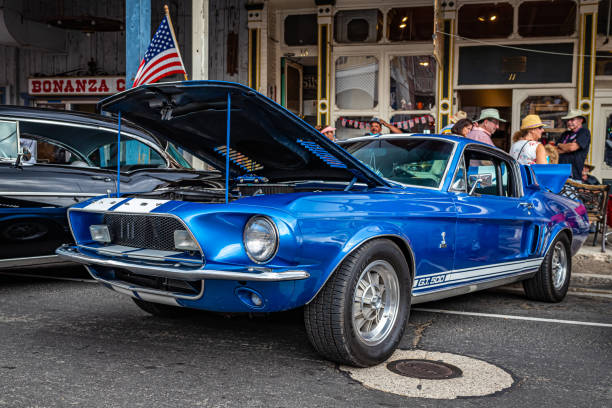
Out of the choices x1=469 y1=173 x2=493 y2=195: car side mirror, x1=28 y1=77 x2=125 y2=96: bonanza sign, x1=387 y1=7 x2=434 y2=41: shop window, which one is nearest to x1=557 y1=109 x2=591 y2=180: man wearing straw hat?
x1=387 y1=7 x2=434 y2=41: shop window

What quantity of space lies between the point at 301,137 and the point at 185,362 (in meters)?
1.49

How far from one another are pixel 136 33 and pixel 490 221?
262 inches

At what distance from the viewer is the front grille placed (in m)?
3.55

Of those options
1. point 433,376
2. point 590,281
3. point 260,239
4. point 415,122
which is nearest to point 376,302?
point 433,376

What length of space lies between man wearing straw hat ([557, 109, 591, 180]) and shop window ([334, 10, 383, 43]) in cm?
497

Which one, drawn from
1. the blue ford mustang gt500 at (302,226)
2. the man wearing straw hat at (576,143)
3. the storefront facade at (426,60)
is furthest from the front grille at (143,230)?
the storefront facade at (426,60)

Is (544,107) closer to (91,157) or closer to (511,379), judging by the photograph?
(91,157)

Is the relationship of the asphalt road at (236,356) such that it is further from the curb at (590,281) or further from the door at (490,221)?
the curb at (590,281)

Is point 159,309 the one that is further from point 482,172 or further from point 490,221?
point 482,172

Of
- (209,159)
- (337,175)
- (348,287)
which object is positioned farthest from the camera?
(209,159)

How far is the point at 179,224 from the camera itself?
3477 mm

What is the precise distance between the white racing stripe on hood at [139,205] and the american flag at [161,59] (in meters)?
5.27

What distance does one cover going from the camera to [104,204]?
12.9 ft

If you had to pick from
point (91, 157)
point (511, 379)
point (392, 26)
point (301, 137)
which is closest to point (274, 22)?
point (392, 26)
